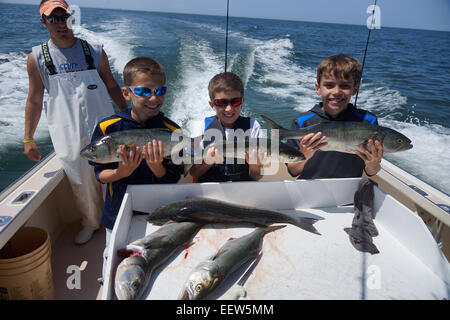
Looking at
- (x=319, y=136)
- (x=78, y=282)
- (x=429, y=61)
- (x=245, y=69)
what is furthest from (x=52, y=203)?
(x=429, y=61)

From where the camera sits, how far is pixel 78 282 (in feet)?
8.76

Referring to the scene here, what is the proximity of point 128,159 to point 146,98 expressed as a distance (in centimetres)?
53

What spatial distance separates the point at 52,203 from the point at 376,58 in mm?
24772

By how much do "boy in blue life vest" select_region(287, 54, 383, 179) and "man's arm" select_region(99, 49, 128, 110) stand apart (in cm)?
178

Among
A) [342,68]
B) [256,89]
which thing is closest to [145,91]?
[342,68]

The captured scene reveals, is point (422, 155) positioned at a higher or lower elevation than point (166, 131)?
lower

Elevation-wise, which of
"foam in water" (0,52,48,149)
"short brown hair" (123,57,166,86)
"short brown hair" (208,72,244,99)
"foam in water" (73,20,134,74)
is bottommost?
"foam in water" (0,52,48,149)

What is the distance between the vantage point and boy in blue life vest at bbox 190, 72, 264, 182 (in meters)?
2.53

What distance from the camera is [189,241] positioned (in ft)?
5.86

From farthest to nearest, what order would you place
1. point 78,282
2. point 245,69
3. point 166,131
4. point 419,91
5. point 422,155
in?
point 419,91 < point 245,69 < point 422,155 < point 78,282 < point 166,131

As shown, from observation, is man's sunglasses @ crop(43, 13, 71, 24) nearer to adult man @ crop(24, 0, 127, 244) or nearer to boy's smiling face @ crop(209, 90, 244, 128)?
adult man @ crop(24, 0, 127, 244)

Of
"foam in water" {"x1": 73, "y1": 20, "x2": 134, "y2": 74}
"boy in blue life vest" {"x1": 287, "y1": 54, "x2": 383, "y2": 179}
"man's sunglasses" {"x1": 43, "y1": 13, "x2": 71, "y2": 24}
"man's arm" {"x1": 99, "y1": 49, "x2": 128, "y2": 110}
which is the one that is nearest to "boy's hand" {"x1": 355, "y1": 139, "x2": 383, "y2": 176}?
"boy in blue life vest" {"x1": 287, "y1": 54, "x2": 383, "y2": 179}

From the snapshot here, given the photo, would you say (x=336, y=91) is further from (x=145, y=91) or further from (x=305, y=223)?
(x=145, y=91)
